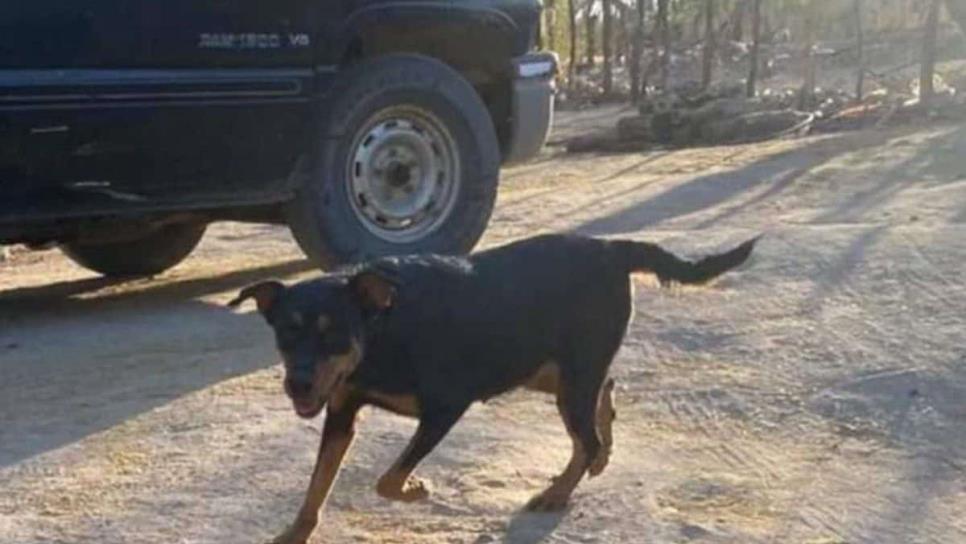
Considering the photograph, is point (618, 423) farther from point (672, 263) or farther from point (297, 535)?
point (297, 535)

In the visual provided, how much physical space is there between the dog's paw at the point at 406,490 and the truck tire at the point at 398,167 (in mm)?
3414

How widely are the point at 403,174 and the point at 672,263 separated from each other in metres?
3.37

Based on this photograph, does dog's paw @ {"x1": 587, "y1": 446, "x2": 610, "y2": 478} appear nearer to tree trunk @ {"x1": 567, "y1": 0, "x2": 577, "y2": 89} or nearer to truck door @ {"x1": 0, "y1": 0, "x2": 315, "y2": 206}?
truck door @ {"x1": 0, "y1": 0, "x2": 315, "y2": 206}

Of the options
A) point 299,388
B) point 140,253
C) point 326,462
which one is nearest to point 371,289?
point 299,388

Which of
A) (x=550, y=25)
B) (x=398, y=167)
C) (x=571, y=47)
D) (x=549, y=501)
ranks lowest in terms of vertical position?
(x=571, y=47)

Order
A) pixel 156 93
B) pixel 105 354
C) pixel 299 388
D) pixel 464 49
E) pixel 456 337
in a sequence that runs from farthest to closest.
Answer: pixel 464 49, pixel 156 93, pixel 105 354, pixel 456 337, pixel 299 388

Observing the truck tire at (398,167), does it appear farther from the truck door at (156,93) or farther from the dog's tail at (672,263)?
the dog's tail at (672,263)

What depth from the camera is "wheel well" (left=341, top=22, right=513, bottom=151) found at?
27.0ft

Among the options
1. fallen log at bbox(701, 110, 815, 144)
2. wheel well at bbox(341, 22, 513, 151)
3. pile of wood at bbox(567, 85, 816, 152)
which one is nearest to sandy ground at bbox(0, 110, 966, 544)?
wheel well at bbox(341, 22, 513, 151)

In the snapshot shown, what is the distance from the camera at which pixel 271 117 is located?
789cm

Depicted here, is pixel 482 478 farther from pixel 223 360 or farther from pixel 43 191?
pixel 43 191

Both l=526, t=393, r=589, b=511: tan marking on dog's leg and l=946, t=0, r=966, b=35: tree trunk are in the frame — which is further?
l=946, t=0, r=966, b=35: tree trunk

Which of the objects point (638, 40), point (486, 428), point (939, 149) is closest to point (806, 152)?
point (939, 149)

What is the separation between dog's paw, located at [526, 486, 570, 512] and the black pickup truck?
3220mm
